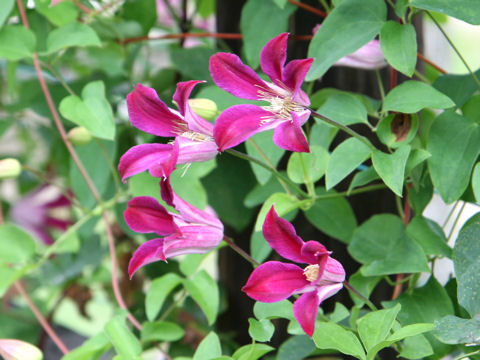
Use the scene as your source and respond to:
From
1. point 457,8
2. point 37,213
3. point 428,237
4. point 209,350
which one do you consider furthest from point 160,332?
point 37,213

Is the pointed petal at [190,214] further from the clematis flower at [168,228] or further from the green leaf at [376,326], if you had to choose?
the green leaf at [376,326]

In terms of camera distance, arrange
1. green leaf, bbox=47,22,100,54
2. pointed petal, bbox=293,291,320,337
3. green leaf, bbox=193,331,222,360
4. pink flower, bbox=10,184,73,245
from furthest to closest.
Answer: pink flower, bbox=10,184,73,245 → green leaf, bbox=47,22,100,54 → green leaf, bbox=193,331,222,360 → pointed petal, bbox=293,291,320,337

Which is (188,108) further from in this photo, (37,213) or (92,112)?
(37,213)

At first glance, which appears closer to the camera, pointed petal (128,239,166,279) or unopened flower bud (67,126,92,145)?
pointed petal (128,239,166,279)

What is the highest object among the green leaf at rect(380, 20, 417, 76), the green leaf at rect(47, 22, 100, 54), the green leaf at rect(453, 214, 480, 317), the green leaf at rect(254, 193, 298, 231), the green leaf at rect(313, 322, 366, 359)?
the green leaf at rect(380, 20, 417, 76)

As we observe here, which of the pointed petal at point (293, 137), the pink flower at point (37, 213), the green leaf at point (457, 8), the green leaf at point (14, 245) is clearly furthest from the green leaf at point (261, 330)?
the pink flower at point (37, 213)

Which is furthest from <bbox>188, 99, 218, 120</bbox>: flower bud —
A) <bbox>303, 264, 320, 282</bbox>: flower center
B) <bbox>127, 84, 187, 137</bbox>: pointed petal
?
<bbox>303, 264, 320, 282</bbox>: flower center

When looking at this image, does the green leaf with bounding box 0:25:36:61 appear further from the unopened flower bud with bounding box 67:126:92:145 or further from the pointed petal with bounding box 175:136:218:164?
the pointed petal with bounding box 175:136:218:164
